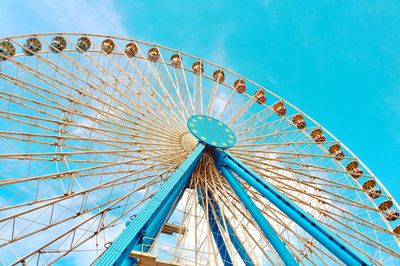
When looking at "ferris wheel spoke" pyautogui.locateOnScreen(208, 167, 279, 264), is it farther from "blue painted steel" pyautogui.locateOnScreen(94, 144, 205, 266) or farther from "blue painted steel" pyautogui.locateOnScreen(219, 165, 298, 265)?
"blue painted steel" pyautogui.locateOnScreen(94, 144, 205, 266)

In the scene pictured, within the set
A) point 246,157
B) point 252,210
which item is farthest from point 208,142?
point 252,210

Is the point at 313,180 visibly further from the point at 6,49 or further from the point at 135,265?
the point at 6,49

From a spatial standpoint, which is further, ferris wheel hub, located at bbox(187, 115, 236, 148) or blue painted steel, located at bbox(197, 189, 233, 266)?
ferris wheel hub, located at bbox(187, 115, 236, 148)

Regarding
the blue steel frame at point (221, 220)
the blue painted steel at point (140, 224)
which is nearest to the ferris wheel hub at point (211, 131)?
the blue steel frame at point (221, 220)

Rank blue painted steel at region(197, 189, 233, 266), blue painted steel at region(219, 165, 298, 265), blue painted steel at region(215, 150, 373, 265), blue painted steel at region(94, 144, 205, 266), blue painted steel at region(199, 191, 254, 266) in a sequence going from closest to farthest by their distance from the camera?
blue painted steel at region(94, 144, 205, 266) < blue painted steel at region(215, 150, 373, 265) < blue painted steel at region(219, 165, 298, 265) < blue painted steel at region(199, 191, 254, 266) < blue painted steel at region(197, 189, 233, 266)

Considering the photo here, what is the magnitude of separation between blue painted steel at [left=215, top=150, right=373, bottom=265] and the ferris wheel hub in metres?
0.61

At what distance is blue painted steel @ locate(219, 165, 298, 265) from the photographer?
39.1 feet

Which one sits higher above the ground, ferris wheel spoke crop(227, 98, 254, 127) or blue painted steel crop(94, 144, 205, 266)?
ferris wheel spoke crop(227, 98, 254, 127)

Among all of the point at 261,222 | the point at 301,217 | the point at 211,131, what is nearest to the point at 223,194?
the point at 261,222

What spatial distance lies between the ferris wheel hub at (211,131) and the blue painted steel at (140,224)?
153 centimetres

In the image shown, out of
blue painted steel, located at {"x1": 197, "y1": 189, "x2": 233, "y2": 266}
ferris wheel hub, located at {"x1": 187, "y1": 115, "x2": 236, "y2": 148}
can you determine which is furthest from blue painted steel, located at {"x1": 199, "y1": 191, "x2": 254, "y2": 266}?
ferris wheel hub, located at {"x1": 187, "y1": 115, "x2": 236, "y2": 148}

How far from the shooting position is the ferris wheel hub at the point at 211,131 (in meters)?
14.9

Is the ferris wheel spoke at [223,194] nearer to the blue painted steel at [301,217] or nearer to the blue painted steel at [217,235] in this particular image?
the blue painted steel at [217,235]

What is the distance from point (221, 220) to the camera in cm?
1416
